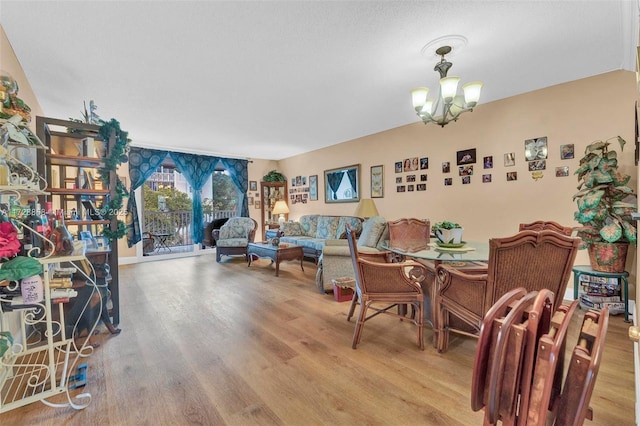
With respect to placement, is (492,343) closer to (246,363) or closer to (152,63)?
(246,363)

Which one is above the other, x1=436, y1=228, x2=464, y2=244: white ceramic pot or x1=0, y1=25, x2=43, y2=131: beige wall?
x1=0, y1=25, x2=43, y2=131: beige wall

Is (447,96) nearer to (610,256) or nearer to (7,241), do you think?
(610,256)

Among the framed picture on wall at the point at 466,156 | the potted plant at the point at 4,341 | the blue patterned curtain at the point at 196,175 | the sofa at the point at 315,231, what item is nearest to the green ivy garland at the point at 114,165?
the potted plant at the point at 4,341

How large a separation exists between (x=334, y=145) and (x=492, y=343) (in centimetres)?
596

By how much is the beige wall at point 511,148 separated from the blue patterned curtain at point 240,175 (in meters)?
3.66

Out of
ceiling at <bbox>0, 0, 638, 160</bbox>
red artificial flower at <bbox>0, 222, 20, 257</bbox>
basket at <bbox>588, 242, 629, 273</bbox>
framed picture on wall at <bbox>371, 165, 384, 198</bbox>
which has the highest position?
ceiling at <bbox>0, 0, 638, 160</bbox>

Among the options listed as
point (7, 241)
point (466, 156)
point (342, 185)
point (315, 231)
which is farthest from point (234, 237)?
point (7, 241)

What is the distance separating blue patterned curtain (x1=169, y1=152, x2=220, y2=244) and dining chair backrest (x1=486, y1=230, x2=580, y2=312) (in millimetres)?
6267

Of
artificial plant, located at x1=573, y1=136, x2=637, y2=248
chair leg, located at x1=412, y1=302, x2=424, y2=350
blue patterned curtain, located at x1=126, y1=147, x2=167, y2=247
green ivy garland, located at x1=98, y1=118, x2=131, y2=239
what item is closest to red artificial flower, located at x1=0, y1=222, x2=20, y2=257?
green ivy garland, located at x1=98, y1=118, x2=131, y2=239

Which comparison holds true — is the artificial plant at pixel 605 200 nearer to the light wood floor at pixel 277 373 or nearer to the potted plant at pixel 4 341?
the light wood floor at pixel 277 373

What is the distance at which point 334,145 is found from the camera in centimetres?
629

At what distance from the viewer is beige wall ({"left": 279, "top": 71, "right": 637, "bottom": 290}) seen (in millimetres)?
2996

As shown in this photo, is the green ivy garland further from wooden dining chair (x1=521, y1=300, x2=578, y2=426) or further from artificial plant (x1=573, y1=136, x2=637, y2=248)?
artificial plant (x1=573, y1=136, x2=637, y2=248)

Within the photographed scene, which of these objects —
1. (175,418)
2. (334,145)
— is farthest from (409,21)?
(334,145)
